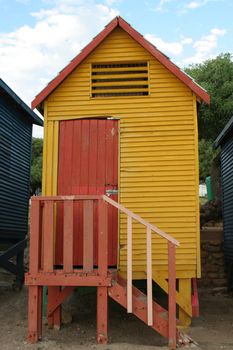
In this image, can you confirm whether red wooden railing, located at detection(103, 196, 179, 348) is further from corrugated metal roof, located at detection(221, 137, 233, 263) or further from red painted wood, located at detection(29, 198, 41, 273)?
corrugated metal roof, located at detection(221, 137, 233, 263)

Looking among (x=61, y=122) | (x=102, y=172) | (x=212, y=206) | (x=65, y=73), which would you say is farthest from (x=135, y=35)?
(x=212, y=206)

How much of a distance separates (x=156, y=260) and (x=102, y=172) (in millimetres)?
1974

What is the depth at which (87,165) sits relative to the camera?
27.9 ft

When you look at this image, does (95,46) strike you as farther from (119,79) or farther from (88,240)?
(88,240)

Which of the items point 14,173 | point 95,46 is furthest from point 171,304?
point 14,173

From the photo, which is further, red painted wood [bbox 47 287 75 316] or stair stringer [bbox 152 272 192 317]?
stair stringer [bbox 152 272 192 317]

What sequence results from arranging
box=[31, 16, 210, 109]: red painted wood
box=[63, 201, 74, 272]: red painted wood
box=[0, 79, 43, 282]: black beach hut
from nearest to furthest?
box=[63, 201, 74, 272]: red painted wood, box=[31, 16, 210, 109]: red painted wood, box=[0, 79, 43, 282]: black beach hut

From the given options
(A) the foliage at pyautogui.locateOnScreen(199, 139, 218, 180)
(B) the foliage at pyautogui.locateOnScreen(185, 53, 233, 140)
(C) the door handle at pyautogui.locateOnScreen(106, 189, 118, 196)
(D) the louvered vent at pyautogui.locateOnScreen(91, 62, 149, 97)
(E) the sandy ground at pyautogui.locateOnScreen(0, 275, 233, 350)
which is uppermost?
(B) the foliage at pyautogui.locateOnScreen(185, 53, 233, 140)

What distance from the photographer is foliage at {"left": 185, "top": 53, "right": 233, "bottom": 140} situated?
1991cm

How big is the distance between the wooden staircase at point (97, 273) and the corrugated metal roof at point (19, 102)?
494 cm

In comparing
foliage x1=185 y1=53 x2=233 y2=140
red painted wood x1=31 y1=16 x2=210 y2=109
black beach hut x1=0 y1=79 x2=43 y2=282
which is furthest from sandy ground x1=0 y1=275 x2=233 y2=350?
foliage x1=185 y1=53 x2=233 y2=140

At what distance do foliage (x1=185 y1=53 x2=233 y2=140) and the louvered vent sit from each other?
Answer: 11.4 meters

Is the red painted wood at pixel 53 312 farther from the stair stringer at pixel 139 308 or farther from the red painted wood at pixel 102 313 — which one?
the stair stringer at pixel 139 308

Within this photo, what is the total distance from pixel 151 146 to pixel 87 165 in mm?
1307
